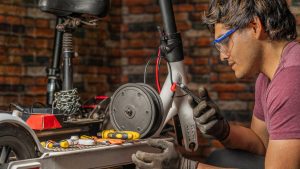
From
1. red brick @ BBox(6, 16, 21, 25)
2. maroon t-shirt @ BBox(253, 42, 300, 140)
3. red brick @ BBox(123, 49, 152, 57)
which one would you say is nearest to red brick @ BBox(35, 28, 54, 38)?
red brick @ BBox(6, 16, 21, 25)

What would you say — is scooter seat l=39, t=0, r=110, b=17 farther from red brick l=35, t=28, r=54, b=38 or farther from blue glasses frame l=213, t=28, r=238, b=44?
red brick l=35, t=28, r=54, b=38

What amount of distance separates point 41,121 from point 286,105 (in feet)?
2.83

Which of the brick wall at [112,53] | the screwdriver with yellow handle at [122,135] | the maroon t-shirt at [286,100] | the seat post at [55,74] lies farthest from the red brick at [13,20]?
the maroon t-shirt at [286,100]

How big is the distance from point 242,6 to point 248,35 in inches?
4.0

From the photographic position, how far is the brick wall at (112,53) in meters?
2.87

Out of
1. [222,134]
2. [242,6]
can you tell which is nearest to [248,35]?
[242,6]

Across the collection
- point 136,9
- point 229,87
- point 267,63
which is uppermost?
point 136,9

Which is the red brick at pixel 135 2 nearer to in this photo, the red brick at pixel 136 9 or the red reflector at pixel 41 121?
the red brick at pixel 136 9

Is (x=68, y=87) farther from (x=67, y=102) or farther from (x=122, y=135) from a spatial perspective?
(x=122, y=135)

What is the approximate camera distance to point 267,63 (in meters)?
1.67

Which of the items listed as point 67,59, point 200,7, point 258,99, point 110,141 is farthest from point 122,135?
point 200,7

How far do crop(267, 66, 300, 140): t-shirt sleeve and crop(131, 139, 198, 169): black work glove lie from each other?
31cm

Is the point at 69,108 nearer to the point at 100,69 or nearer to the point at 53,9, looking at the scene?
the point at 53,9

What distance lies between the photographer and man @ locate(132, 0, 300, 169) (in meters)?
Answer: 1.48
